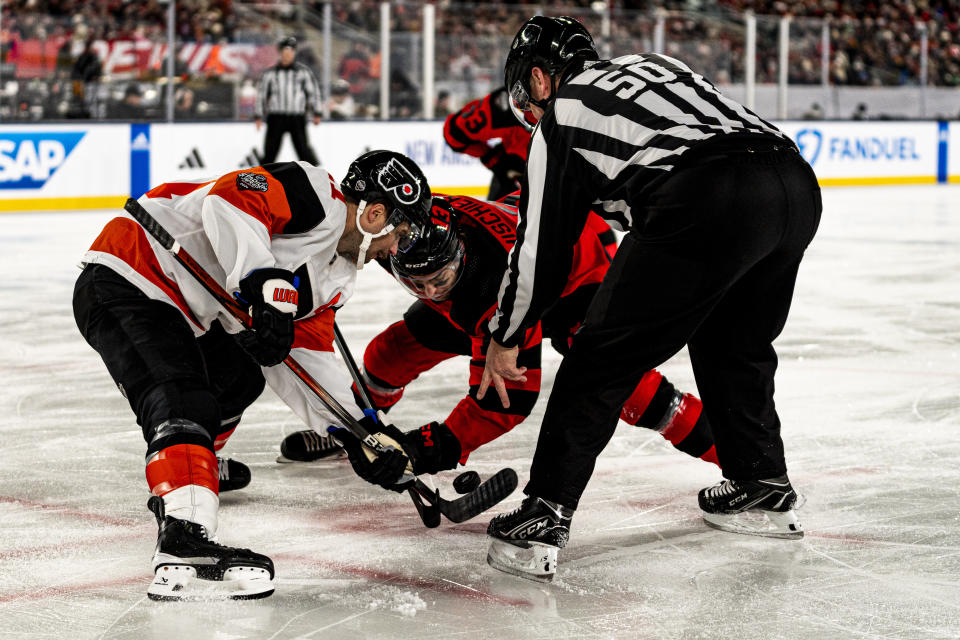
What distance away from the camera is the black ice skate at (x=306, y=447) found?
3492mm

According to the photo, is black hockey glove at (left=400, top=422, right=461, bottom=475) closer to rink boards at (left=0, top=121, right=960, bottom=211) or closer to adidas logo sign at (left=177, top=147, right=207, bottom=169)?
rink boards at (left=0, top=121, right=960, bottom=211)

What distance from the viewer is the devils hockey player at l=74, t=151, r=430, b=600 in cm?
237

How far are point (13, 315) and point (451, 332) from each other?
323cm

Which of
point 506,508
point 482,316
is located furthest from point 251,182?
point 506,508

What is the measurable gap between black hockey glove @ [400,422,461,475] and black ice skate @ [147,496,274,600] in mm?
573

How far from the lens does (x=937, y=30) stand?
14.9m

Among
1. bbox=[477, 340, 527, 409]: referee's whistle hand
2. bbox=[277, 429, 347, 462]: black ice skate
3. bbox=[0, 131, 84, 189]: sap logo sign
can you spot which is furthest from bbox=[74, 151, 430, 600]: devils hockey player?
bbox=[0, 131, 84, 189]: sap logo sign

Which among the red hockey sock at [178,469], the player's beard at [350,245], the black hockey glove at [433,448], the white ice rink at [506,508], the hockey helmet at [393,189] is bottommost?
the white ice rink at [506,508]

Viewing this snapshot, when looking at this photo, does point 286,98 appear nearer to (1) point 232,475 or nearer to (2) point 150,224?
(1) point 232,475

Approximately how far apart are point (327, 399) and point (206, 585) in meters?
0.56

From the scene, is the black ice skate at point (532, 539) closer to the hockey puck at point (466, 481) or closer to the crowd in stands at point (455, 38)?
the hockey puck at point (466, 481)

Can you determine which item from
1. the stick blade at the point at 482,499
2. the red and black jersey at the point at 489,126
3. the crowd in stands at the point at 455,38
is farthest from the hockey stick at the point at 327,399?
Result: the crowd in stands at the point at 455,38

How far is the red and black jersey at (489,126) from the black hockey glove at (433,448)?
251 cm

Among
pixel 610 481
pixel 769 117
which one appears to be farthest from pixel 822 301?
pixel 769 117
